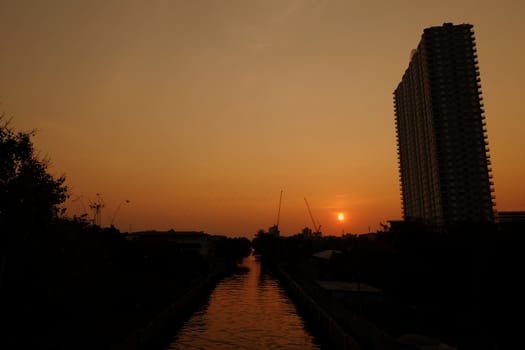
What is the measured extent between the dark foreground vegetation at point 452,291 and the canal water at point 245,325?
13.1 ft

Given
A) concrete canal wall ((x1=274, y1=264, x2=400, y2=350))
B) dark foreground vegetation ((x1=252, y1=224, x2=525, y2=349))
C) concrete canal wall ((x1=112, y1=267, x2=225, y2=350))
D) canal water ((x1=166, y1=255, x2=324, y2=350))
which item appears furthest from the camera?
canal water ((x1=166, y1=255, x2=324, y2=350))

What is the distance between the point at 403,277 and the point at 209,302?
3008cm

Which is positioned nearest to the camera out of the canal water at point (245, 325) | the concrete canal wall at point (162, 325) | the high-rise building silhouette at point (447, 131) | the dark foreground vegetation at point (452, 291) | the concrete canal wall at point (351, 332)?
the dark foreground vegetation at point (452, 291)

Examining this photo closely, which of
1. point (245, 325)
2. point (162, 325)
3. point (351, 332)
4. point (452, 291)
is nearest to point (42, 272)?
point (162, 325)

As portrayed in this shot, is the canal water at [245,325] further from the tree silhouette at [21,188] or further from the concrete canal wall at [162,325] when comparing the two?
the tree silhouette at [21,188]

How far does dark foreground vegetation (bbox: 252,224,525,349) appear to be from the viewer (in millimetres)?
19641

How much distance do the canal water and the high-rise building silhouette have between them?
3329 inches

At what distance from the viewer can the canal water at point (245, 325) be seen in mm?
30703

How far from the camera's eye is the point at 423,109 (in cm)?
13500

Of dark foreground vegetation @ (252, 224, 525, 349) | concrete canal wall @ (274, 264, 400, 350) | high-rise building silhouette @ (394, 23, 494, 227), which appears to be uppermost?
high-rise building silhouette @ (394, 23, 494, 227)

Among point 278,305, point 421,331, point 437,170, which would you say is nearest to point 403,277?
point 421,331

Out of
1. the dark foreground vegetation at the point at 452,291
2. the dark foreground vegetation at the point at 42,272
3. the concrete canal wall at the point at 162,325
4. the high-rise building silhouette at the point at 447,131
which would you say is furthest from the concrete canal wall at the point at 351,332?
the high-rise building silhouette at the point at 447,131

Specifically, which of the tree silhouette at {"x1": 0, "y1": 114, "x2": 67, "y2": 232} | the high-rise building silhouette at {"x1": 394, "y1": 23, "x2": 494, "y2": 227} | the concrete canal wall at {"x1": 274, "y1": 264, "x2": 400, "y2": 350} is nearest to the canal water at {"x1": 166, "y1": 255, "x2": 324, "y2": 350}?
the concrete canal wall at {"x1": 274, "y1": 264, "x2": 400, "y2": 350}

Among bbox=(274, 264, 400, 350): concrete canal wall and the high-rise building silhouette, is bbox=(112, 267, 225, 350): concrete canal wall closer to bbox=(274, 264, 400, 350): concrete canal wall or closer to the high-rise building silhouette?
bbox=(274, 264, 400, 350): concrete canal wall
